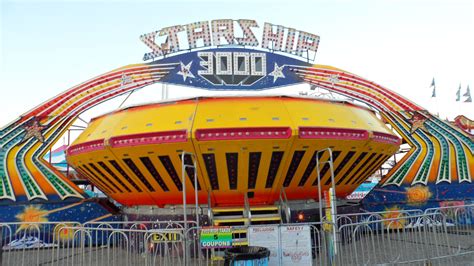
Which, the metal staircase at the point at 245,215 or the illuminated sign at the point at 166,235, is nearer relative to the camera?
the illuminated sign at the point at 166,235

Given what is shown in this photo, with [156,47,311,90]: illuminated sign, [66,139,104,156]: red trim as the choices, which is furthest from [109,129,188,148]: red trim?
[156,47,311,90]: illuminated sign

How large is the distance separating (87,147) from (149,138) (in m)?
2.24

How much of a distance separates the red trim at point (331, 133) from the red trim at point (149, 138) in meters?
2.86

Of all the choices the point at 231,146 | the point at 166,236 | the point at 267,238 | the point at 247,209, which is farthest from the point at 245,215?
the point at 267,238

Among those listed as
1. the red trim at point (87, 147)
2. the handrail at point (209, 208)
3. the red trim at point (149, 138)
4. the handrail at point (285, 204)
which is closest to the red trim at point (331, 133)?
the handrail at point (285, 204)

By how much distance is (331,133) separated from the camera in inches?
383

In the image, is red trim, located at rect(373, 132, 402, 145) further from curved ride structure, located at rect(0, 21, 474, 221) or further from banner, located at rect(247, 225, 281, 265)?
banner, located at rect(247, 225, 281, 265)

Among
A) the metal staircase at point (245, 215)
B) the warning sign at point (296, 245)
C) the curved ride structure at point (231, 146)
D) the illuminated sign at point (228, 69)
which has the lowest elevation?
the warning sign at point (296, 245)

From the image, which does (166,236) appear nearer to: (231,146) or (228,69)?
(231,146)

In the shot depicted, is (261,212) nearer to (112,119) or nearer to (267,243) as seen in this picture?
(267,243)

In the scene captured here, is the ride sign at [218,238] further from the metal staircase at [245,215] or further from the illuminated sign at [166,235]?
the metal staircase at [245,215]

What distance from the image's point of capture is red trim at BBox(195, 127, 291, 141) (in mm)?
9258

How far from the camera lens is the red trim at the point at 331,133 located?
31.0ft

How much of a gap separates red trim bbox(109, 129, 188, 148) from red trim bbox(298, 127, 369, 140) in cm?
286
